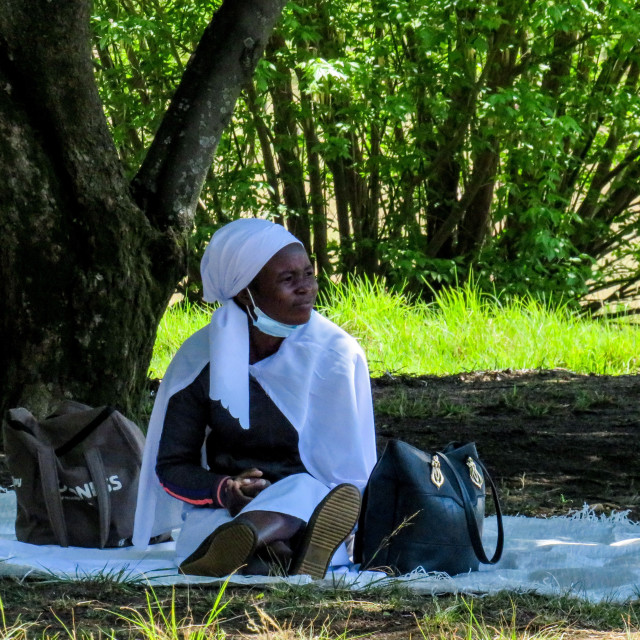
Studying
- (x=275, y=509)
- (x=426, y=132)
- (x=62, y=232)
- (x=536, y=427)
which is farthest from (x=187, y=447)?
(x=426, y=132)

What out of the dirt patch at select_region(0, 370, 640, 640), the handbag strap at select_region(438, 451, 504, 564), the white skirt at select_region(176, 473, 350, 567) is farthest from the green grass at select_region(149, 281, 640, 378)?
the handbag strap at select_region(438, 451, 504, 564)

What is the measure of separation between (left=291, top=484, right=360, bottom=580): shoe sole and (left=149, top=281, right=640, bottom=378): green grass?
504 cm

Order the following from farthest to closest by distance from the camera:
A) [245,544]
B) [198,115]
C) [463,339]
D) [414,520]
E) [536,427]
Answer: [463,339], [536,427], [198,115], [414,520], [245,544]

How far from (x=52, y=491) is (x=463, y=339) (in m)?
5.78

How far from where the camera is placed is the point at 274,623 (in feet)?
8.38

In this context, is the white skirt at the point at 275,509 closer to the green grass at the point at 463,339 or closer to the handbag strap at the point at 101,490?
the handbag strap at the point at 101,490

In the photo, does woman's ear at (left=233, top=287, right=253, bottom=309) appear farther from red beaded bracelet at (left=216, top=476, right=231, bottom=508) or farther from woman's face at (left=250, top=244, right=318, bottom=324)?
red beaded bracelet at (left=216, top=476, right=231, bottom=508)

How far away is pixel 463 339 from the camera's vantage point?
9289 millimetres

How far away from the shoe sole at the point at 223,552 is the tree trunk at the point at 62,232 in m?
2.45

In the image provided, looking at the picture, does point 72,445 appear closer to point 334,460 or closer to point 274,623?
point 334,460

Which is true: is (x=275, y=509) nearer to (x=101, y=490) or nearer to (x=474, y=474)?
(x=474, y=474)

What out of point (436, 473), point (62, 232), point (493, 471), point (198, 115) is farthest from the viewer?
point (198, 115)

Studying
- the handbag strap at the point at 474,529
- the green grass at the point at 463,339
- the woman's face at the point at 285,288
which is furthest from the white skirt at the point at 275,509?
the green grass at the point at 463,339

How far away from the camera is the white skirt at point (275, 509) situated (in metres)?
3.38
